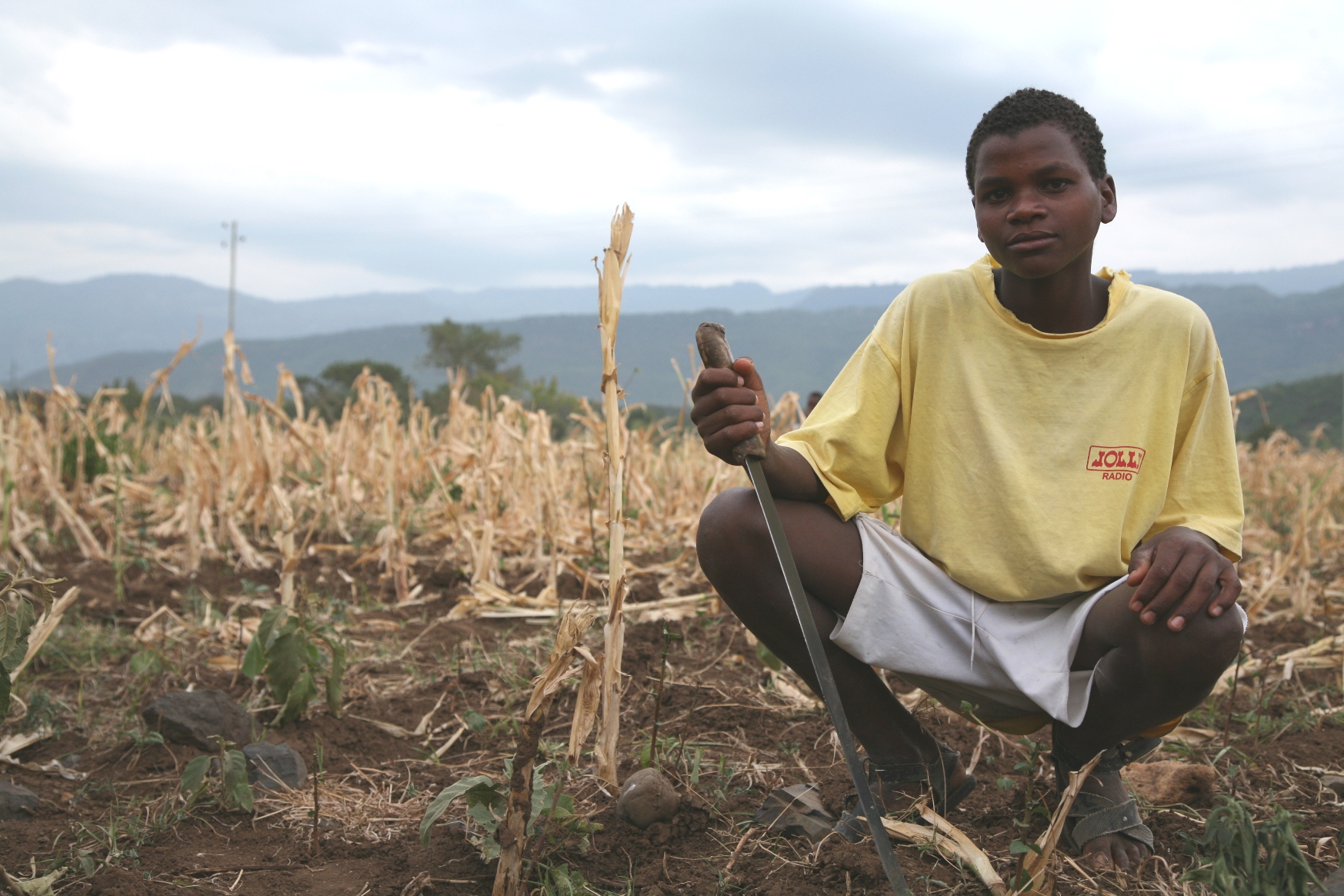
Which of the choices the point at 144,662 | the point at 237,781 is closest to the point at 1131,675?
the point at 237,781

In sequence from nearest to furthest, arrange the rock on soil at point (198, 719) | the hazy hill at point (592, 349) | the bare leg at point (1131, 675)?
1. the bare leg at point (1131, 675)
2. the rock on soil at point (198, 719)
3. the hazy hill at point (592, 349)

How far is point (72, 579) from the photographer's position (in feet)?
13.0

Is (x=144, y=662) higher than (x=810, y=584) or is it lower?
lower

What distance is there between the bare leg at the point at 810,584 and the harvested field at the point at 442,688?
0.64ft

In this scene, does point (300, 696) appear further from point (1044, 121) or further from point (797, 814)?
point (1044, 121)

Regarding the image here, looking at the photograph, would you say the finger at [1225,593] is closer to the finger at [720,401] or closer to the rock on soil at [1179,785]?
the rock on soil at [1179,785]

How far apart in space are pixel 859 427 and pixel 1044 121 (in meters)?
0.66

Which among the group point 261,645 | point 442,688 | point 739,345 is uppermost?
point 739,345

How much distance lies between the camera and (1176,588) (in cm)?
156

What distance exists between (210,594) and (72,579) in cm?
62

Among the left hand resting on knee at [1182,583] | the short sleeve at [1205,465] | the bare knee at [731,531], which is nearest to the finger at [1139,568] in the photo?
the left hand resting on knee at [1182,583]

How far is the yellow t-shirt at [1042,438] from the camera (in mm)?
1802

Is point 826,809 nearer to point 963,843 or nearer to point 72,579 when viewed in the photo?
point 963,843

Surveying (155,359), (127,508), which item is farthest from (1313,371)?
(155,359)
